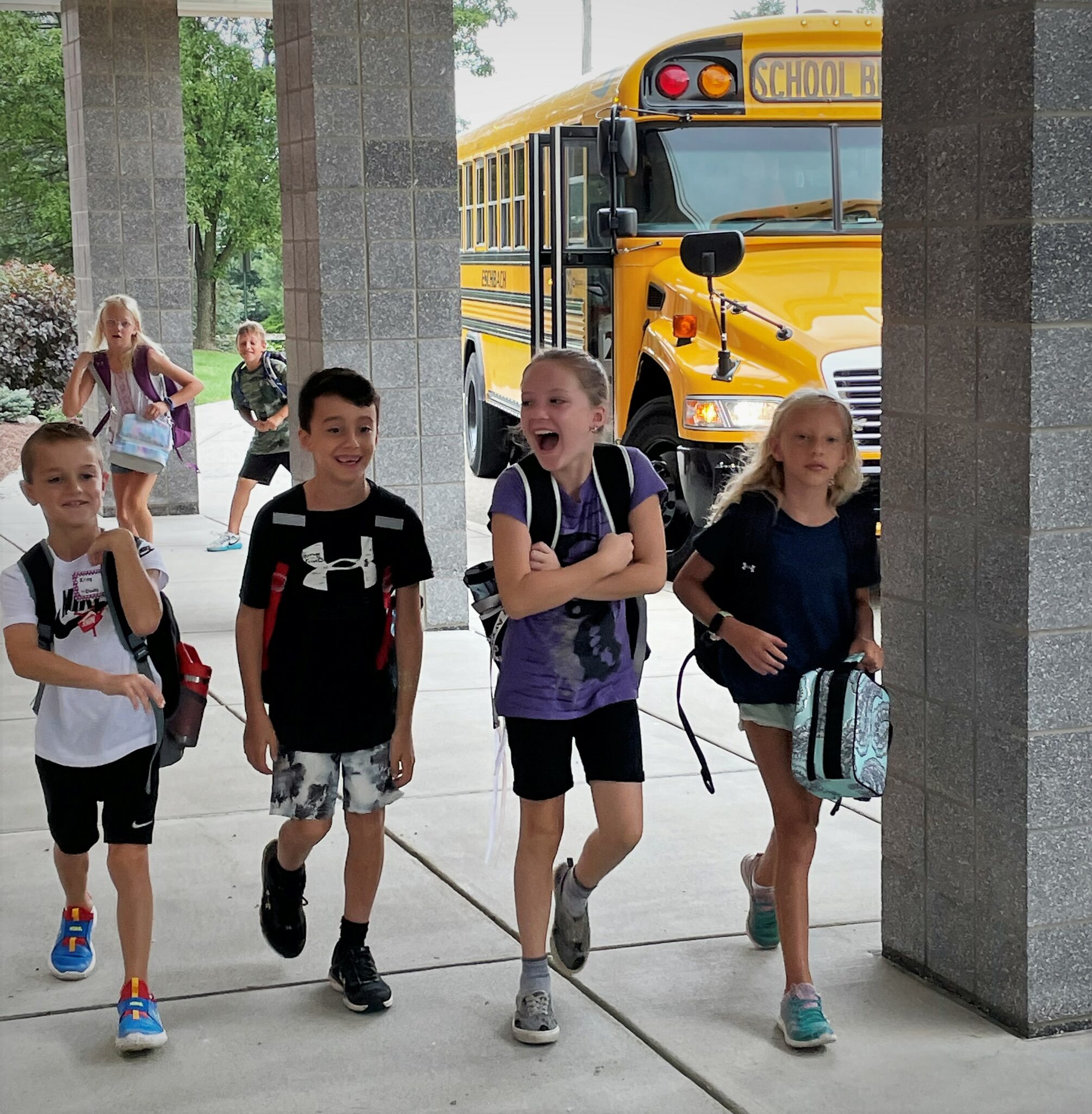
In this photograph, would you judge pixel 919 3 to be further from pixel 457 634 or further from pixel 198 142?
pixel 198 142

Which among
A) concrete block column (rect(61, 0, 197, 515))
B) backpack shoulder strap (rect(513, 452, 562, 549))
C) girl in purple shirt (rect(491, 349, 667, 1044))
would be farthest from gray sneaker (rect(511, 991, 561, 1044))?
concrete block column (rect(61, 0, 197, 515))

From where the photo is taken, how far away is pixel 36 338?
78.8ft

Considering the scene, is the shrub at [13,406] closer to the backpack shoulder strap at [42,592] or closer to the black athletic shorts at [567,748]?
the backpack shoulder strap at [42,592]

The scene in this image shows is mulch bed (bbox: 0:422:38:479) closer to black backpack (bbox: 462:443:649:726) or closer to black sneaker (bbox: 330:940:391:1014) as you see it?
black sneaker (bbox: 330:940:391:1014)

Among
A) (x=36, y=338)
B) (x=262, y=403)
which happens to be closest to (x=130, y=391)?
(x=262, y=403)

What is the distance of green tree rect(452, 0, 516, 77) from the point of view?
145 ft

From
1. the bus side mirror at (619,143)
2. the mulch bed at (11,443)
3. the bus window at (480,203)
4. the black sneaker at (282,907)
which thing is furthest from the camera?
the mulch bed at (11,443)

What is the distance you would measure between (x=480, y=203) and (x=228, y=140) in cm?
2830

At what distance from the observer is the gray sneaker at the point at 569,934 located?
169 inches

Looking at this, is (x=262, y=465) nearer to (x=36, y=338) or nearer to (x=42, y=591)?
(x=42, y=591)

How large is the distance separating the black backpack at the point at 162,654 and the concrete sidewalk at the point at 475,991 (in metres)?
0.70

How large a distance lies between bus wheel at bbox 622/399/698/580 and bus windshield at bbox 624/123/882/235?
1.14 meters

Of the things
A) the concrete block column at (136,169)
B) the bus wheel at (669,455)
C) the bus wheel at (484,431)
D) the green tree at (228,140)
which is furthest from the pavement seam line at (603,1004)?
the green tree at (228,140)

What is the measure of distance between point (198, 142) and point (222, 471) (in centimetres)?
2646
